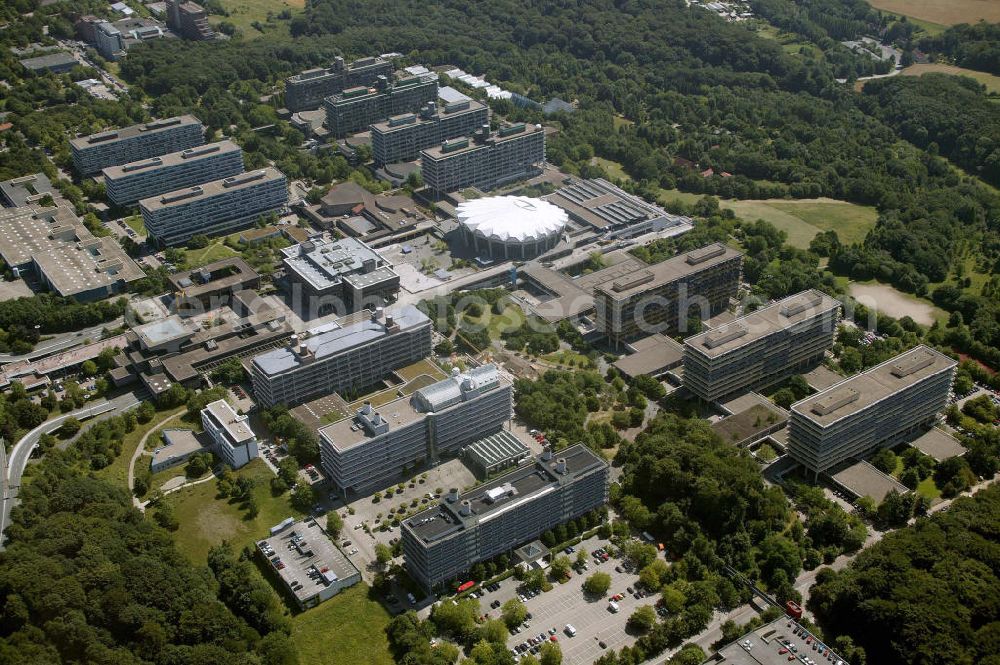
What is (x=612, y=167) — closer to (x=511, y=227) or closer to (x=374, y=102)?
(x=511, y=227)

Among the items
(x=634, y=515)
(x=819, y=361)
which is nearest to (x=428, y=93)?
(x=819, y=361)

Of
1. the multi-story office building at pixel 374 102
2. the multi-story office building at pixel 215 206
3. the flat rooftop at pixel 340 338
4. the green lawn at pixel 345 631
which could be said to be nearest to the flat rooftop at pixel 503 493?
the green lawn at pixel 345 631

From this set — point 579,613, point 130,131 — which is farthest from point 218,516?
point 130,131

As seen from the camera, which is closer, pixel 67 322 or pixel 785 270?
pixel 67 322

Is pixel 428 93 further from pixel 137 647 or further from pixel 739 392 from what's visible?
pixel 137 647

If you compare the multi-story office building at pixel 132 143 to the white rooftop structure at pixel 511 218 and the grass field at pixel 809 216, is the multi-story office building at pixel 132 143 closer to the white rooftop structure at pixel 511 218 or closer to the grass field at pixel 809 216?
the white rooftop structure at pixel 511 218

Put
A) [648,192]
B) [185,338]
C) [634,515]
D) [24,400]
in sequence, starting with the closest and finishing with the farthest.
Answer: [634,515], [24,400], [185,338], [648,192]
